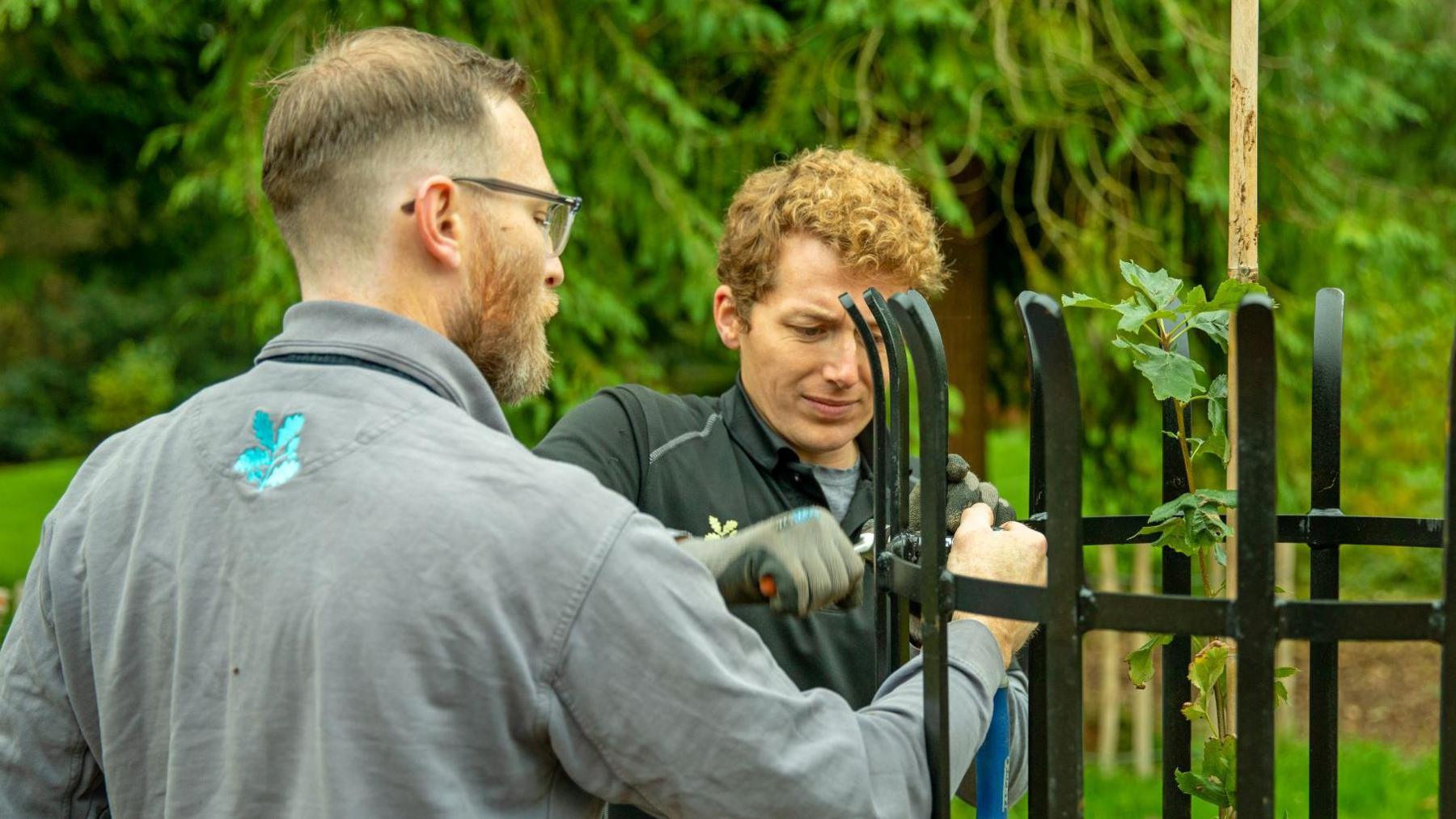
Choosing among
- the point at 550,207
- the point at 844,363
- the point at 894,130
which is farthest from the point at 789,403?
the point at 894,130

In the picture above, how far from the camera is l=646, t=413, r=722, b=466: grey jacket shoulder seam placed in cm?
229

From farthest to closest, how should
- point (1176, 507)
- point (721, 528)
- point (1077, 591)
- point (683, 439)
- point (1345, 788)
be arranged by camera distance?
point (1345, 788) → point (683, 439) → point (721, 528) → point (1176, 507) → point (1077, 591)

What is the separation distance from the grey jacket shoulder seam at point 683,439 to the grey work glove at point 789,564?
2.21 ft

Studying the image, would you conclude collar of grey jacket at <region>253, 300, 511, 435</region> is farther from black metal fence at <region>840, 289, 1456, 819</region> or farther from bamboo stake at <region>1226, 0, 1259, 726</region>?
bamboo stake at <region>1226, 0, 1259, 726</region>

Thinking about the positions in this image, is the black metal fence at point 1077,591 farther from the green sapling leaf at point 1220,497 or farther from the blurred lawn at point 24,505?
the blurred lawn at point 24,505

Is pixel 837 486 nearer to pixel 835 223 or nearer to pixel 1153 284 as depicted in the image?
pixel 835 223

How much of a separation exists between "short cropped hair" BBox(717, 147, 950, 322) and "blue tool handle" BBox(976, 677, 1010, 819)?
2.82ft

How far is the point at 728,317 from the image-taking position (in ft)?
8.41

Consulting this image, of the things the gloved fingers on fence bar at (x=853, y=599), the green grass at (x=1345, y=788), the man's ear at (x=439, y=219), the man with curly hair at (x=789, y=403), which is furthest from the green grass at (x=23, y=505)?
the gloved fingers on fence bar at (x=853, y=599)

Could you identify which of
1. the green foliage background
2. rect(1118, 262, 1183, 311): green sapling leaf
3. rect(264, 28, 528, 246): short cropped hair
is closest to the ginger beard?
rect(264, 28, 528, 246): short cropped hair

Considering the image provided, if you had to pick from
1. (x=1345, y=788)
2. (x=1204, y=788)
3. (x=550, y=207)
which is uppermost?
(x=550, y=207)

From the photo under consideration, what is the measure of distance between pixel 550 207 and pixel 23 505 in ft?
47.0

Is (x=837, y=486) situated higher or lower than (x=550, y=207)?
lower

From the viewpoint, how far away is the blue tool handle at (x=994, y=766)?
1786 millimetres
